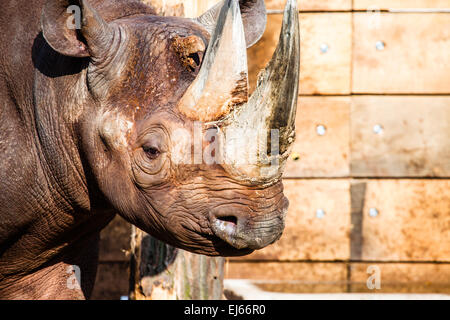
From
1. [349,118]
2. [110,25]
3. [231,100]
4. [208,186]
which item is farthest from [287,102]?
[349,118]

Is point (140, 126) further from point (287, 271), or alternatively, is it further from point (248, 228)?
point (287, 271)

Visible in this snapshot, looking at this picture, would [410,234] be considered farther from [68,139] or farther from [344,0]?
[68,139]

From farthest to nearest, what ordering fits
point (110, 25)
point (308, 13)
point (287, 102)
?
1. point (308, 13)
2. point (110, 25)
3. point (287, 102)

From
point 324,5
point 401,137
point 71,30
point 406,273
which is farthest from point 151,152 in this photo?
point 406,273

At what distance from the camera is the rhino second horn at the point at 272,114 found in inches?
94.7

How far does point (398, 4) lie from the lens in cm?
545

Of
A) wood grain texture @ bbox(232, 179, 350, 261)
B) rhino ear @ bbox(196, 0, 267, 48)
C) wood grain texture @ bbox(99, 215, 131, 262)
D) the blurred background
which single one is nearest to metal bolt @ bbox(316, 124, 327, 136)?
the blurred background

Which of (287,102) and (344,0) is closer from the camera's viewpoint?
(287,102)

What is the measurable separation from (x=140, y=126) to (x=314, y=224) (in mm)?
3096

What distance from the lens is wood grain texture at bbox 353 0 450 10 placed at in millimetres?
5434

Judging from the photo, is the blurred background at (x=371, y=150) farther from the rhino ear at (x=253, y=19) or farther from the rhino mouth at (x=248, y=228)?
the rhino mouth at (x=248, y=228)

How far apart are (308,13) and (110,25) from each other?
294cm

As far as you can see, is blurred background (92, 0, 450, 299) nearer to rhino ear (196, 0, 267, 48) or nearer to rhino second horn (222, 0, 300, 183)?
rhino ear (196, 0, 267, 48)

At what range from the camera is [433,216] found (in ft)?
18.0
